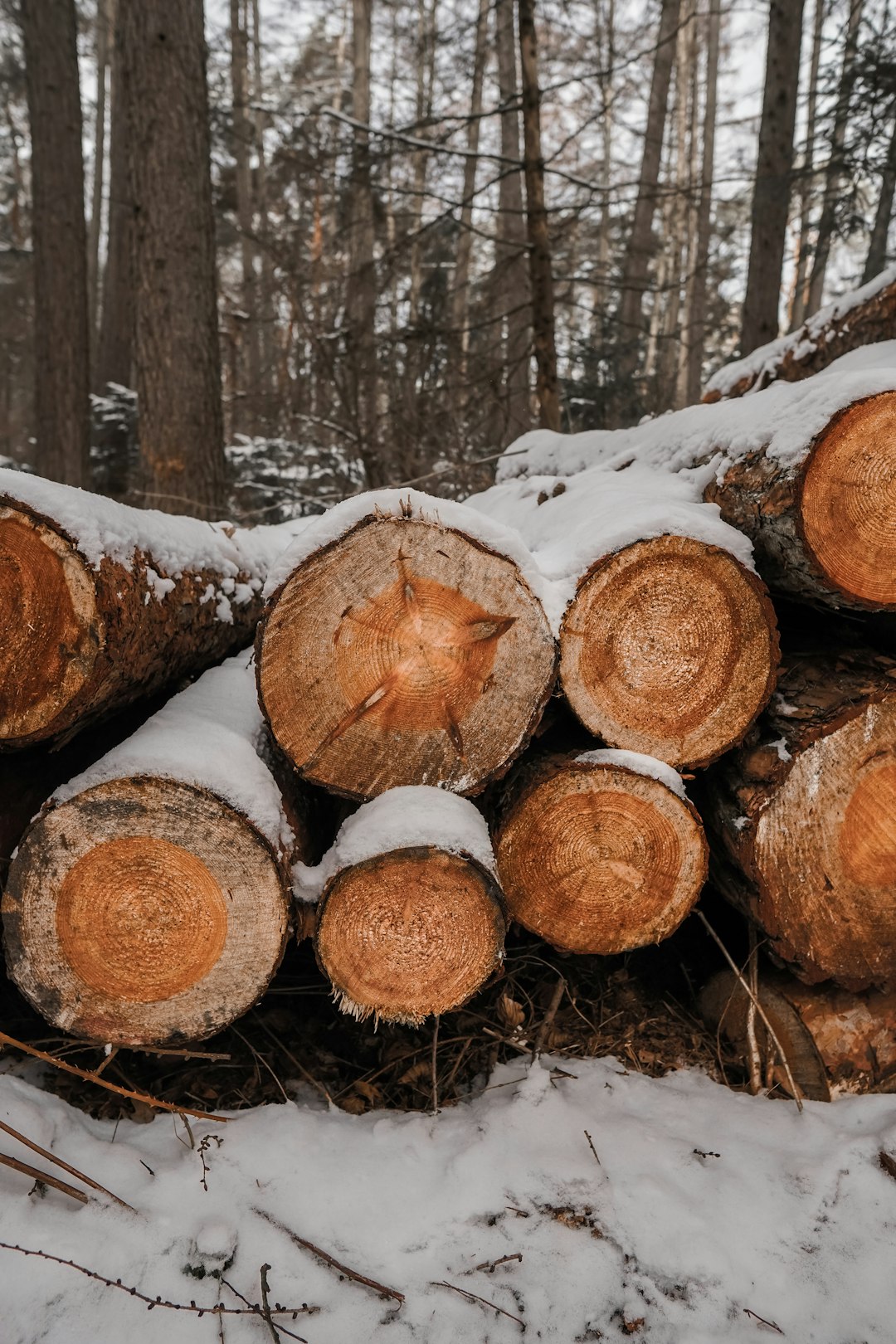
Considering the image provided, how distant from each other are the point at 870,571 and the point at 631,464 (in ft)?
4.54

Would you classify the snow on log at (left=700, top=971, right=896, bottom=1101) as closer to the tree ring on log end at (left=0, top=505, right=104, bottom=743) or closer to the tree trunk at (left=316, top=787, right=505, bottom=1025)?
the tree trunk at (left=316, top=787, right=505, bottom=1025)

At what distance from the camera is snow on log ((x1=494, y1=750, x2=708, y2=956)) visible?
1.81 metres

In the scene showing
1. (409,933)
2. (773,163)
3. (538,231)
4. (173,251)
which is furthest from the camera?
(773,163)

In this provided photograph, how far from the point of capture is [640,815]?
182cm

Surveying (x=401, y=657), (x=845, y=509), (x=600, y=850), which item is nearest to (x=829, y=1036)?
(x=600, y=850)

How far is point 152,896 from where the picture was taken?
1656mm

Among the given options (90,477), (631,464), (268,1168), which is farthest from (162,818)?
(90,477)

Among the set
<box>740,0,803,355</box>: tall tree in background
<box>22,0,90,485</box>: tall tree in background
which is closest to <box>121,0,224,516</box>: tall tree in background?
<box>22,0,90,485</box>: tall tree in background

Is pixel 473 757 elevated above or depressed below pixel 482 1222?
above

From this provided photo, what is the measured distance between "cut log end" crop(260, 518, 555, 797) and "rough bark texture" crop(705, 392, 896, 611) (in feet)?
2.05

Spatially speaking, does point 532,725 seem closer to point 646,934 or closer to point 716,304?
point 646,934

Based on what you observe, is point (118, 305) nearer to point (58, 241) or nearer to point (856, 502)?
point (58, 241)

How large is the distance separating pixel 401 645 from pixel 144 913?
800 mm

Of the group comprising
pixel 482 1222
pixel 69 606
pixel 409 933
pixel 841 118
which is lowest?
pixel 482 1222
